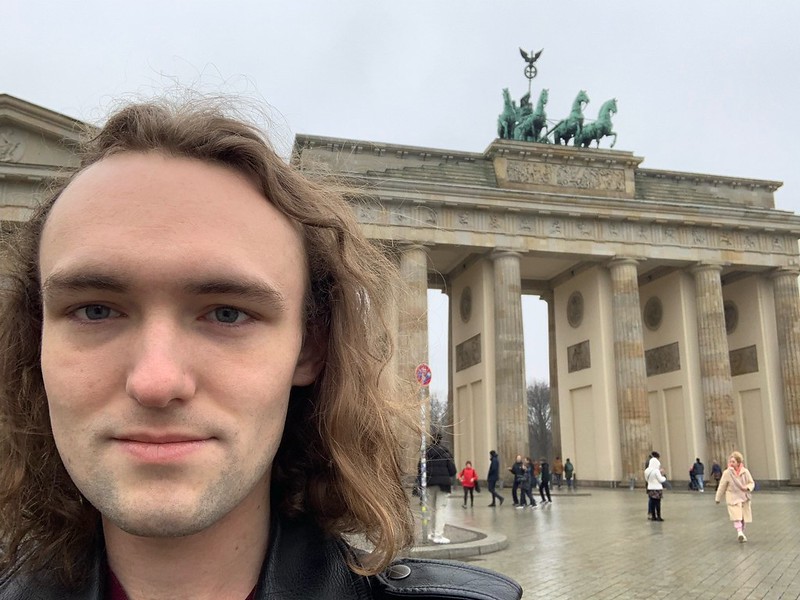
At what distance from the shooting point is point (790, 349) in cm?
3119

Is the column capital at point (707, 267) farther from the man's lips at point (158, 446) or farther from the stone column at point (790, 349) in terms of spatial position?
the man's lips at point (158, 446)

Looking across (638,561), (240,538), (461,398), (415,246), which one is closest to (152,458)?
(240,538)

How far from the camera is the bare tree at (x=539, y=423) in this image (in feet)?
271

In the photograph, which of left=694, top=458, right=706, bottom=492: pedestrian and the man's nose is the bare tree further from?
the man's nose

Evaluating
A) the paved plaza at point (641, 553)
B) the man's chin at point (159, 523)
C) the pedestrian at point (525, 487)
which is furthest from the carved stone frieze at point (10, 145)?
the man's chin at point (159, 523)

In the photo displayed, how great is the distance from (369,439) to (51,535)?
58 centimetres

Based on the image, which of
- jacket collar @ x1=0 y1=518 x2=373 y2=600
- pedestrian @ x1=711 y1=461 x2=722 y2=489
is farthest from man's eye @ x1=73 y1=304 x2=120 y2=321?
pedestrian @ x1=711 y1=461 x2=722 y2=489

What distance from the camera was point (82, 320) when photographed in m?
1.07

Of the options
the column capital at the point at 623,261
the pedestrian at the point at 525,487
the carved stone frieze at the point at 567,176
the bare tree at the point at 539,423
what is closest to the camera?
the pedestrian at the point at 525,487

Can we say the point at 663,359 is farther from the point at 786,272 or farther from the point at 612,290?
the point at 786,272

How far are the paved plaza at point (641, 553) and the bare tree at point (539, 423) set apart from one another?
66.6 m

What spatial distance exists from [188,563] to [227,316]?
379 millimetres

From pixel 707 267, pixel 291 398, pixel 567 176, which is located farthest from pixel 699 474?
pixel 291 398

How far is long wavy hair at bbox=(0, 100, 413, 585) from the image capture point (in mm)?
1199
